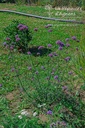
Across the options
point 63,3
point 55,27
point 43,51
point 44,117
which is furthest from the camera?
point 63,3

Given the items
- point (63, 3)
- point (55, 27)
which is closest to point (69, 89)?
point (55, 27)

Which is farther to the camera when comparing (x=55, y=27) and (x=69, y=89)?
(x=55, y=27)

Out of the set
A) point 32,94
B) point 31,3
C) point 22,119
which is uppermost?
point 22,119

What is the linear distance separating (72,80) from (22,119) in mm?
2261

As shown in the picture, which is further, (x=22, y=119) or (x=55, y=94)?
(x=55, y=94)

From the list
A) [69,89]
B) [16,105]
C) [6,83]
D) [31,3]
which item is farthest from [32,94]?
[31,3]

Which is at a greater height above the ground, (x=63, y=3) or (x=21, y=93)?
(x=21, y=93)

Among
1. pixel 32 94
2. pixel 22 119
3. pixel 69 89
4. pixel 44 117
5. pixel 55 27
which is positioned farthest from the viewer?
pixel 55 27

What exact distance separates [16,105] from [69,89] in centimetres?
81

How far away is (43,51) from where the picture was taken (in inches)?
279

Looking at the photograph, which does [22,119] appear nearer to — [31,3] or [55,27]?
[55,27]

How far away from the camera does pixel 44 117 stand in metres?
4.30

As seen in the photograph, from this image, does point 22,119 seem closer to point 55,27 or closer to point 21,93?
point 21,93

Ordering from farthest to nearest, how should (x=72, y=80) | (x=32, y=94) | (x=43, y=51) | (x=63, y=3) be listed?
(x=63, y=3), (x=43, y=51), (x=72, y=80), (x=32, y=94)
